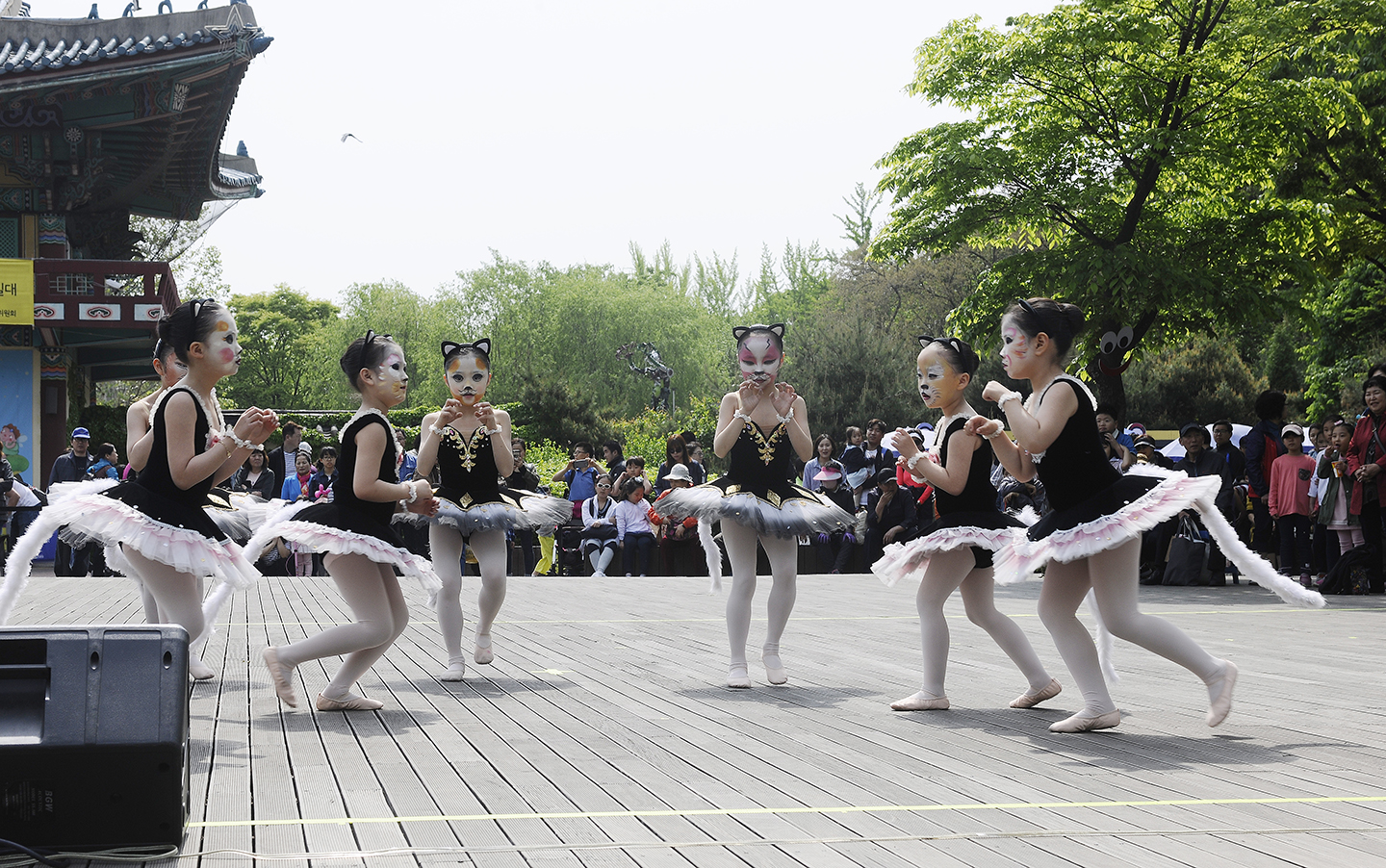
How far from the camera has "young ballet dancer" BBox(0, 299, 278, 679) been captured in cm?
584

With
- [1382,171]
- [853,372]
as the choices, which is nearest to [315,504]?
[1382,171]

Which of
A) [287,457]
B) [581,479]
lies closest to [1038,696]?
[581,479]

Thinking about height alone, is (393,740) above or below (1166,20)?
below

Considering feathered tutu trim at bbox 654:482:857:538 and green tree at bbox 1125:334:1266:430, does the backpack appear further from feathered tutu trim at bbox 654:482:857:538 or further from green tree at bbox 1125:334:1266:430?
green tree at bbox 1125:334:1266:430

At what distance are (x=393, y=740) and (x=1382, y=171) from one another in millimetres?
19203

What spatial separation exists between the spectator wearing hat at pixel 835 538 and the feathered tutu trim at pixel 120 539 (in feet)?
38.7

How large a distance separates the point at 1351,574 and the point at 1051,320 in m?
9.92

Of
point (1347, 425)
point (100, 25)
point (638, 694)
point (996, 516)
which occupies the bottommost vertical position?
point (638, 694)

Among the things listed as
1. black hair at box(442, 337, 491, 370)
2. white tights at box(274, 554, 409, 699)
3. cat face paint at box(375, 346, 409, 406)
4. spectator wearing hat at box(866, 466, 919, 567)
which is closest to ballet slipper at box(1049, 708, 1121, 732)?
white tights at box(274, 554, 409, 699)

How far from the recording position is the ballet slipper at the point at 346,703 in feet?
21.3

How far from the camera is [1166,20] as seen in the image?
1755cm

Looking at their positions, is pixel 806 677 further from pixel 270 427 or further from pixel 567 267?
pixel 567 267

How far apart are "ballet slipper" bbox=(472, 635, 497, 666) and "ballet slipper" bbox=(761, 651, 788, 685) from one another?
6.31 ft

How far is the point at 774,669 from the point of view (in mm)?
7539
